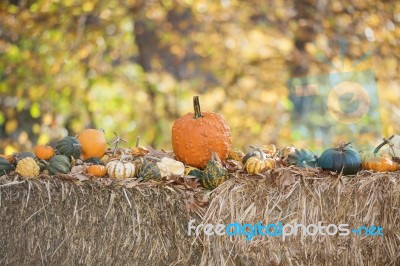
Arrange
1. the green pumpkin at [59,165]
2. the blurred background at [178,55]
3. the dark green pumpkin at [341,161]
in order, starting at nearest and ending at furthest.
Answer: the dark green pumpkin at [341,161] → the green pumpkin at [59,165] → the blurred background at [178,55]

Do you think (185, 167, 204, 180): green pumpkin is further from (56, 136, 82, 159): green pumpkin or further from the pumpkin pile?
(56, 136, 82, 159): green pumpkin

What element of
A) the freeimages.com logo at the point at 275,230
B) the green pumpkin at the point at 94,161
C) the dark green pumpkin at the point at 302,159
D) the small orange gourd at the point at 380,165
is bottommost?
the freeimages.com logo at the point at 275,230

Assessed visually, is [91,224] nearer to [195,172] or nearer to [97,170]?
[97,170]

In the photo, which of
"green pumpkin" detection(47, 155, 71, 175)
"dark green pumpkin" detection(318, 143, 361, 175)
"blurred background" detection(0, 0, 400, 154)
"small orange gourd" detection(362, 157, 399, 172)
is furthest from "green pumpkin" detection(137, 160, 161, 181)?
"blurred background" detection(0, 0, 400, 154)

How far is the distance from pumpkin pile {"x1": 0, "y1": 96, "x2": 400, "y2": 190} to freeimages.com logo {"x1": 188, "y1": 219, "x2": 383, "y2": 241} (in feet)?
0.75

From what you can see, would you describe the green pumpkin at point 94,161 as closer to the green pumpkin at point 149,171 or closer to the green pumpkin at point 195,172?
the green pumpkin at point 149,171

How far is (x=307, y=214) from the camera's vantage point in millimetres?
3012

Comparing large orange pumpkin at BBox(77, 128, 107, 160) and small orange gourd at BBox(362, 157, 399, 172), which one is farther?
large orange pumpkin at BBox(77, 128, 107, 160)

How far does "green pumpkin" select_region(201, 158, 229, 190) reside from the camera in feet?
9.87

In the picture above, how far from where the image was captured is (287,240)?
9.84 ft

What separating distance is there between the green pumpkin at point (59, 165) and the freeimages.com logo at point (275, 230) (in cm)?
80

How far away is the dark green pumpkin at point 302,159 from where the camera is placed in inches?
127

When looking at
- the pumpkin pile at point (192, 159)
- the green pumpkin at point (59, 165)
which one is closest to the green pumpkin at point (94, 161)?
the pumpkin pile at point (192, 159)

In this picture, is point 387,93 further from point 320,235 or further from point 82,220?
point 82,220
